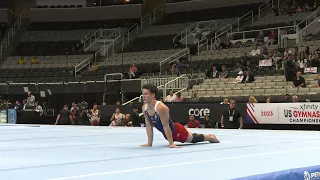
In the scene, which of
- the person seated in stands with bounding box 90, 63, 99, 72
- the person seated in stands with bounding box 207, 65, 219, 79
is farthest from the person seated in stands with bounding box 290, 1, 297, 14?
the person seated in stands with bounding box 90, 63, 99, 72

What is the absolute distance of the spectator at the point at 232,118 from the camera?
14.9 meters

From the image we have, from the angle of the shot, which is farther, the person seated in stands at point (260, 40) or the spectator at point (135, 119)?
the person seated in stands at point (260, 40)

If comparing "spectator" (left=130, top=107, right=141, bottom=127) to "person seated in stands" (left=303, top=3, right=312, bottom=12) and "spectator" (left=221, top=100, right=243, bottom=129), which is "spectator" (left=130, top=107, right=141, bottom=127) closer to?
"spectator" (left=221, top=100, right=243, bottom=129)

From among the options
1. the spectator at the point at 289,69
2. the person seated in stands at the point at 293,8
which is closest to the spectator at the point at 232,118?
the spectator at the point at 289,69

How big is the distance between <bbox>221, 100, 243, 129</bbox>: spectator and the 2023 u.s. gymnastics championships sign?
785mm

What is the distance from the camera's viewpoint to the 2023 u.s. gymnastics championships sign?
46.4 ft

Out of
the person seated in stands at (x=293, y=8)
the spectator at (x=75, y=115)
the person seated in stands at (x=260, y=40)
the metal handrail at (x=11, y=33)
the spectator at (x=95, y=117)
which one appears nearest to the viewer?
the spectator at (x=95, y=117)

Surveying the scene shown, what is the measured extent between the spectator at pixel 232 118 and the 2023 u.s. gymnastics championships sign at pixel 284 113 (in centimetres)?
78

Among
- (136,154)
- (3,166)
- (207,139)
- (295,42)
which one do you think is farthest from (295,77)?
(3,166)

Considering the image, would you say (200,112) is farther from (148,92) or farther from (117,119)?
(148,92)

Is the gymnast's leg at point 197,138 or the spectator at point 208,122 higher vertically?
the gymnast's leg at point 197,138

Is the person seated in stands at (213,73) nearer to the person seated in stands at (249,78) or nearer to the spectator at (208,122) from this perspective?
the person seated in stands at (249,78)

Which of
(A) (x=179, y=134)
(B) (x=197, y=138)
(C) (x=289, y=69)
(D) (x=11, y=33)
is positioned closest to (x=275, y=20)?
(C) (x=289, y=69)

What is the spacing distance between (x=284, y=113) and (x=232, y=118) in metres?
1.56
